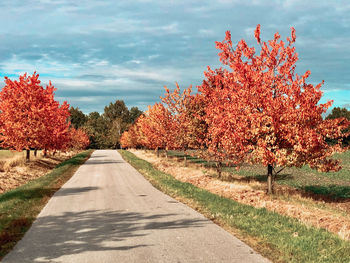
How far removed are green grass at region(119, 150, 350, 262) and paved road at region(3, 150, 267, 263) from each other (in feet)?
1.53

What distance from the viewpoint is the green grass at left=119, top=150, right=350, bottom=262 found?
21.4ft

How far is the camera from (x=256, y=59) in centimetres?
1445

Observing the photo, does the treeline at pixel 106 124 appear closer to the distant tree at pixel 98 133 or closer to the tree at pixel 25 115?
the distant tree at pixel 98 133

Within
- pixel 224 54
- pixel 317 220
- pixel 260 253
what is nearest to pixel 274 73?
pixel 224 54

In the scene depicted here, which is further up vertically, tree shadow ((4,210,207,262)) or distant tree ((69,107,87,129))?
distant tree ((69,107,87,129))

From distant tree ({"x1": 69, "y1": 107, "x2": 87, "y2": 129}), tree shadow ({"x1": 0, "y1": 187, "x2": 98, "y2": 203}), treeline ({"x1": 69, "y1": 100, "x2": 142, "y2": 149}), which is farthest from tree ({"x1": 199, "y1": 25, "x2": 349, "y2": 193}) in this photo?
distant tree ({"x1": 69, "y1": 107, "x2": 87, "y2": 129})

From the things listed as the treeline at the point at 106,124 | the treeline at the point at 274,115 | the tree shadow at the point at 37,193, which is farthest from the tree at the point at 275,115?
the treeline at the point at 106,124

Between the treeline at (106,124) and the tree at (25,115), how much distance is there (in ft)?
232

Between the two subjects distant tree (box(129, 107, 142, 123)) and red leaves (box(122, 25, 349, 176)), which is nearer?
red leaves (box(122, 25, 349, 176))

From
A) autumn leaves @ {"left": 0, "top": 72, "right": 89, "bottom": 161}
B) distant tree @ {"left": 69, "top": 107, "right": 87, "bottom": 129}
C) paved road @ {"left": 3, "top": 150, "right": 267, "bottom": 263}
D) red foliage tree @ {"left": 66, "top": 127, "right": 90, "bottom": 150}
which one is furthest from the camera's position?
distant tree @ {"left": 69, "top": 107, "right": 87, "bottom": 129}

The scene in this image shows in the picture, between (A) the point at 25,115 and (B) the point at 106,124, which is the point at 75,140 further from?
(B) the point at 106,124

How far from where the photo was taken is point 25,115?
28875mm

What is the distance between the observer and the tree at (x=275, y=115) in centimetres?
1334

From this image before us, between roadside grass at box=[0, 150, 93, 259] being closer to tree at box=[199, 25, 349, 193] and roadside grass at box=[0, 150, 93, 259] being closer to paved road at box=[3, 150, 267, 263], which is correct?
paved road at box=[3, 150, 267, 263]
